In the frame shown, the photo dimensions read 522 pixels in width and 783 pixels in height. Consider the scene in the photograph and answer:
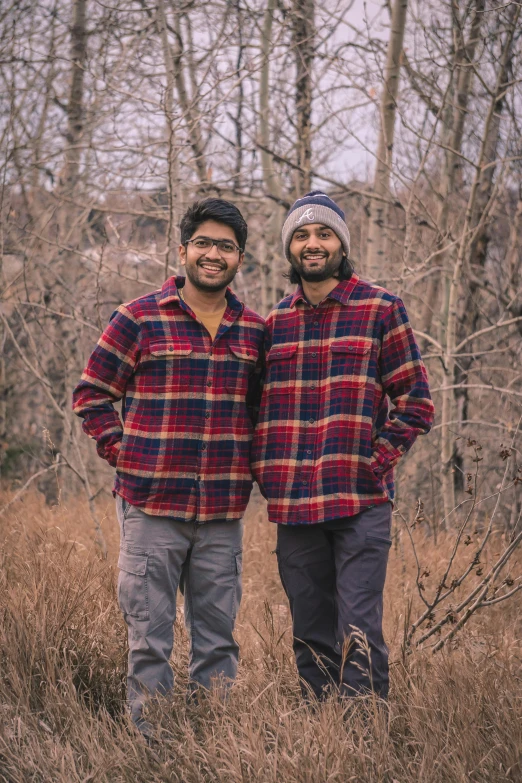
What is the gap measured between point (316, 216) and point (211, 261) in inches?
17.4

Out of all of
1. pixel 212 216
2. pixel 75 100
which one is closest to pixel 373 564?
pixel 212 216

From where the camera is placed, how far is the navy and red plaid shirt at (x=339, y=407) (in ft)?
10.1

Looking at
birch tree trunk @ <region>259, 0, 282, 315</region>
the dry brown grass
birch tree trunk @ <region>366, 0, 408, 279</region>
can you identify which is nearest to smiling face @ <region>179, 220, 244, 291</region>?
the dry brown grass

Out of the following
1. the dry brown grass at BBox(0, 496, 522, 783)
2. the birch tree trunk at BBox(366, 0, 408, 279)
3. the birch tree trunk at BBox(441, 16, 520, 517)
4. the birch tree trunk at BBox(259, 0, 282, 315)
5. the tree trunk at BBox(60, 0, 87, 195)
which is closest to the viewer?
the dry brown grass at BBox(0, 496, 522, 783)

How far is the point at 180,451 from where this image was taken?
10.4ft

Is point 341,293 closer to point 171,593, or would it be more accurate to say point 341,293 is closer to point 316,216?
point 316,216

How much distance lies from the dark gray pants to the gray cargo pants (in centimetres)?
25

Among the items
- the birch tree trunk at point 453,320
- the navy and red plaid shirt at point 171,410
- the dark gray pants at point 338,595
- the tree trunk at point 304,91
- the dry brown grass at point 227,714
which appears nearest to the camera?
the dry brown grass at point 227,714

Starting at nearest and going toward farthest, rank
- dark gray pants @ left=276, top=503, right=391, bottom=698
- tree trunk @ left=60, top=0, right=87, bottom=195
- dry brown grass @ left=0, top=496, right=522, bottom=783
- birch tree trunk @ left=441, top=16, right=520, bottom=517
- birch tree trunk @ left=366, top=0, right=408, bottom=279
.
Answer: dry brown grass @ left=0, top=496, right=522, bottom=783, dark gray pants @ left=276, top=503, right=391, bottom=698, birch tree trunk @ left=441, top=16, right=520, bottom=517, birch tree trunk @ left=366, top=0, right=408, bottom=279, tree trunk @ left=60, top=0, right=87, bottom=195

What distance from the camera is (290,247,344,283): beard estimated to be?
10.6ft

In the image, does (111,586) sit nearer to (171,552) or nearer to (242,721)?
(171,552)

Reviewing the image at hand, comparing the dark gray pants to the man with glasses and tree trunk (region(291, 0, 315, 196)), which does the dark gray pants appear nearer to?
the man with glasses

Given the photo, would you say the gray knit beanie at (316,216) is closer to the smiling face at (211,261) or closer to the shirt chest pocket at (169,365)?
the smiling face at (211,261)

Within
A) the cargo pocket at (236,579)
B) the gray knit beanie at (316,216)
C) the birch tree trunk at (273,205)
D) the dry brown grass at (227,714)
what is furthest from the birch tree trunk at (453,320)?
the cargo pocket at (236,579)
